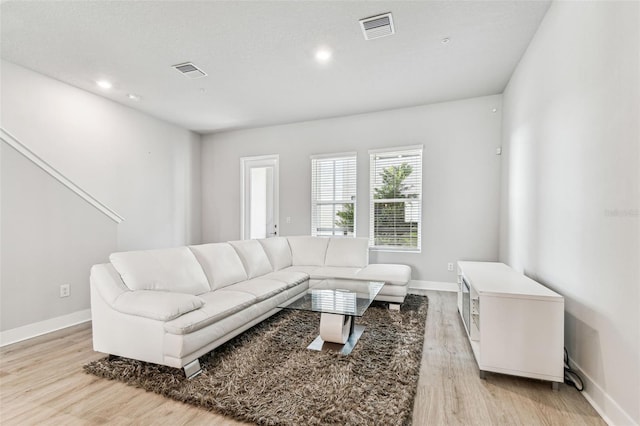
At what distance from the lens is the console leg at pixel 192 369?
2014 mm

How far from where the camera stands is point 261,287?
9.77ft

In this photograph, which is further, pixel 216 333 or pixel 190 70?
pixel 190 70

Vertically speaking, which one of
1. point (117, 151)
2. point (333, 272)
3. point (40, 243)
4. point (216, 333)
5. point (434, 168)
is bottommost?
point (216, 333)

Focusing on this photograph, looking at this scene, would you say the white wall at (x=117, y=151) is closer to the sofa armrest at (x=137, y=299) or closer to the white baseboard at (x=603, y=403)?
the sofa armrest at (x=137, y=299)

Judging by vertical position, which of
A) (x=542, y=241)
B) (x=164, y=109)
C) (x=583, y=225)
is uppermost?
(x=164, y=109)

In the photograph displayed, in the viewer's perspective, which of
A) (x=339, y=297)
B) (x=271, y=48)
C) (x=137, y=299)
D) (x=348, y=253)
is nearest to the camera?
(x=137, y=299)

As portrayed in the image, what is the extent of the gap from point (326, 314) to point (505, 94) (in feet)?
12.2

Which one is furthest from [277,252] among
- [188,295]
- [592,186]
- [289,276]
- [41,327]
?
[592,186]

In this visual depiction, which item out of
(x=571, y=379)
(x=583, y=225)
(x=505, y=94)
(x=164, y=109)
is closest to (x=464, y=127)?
(x=505, y=94)

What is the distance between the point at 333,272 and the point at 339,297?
1156 mm

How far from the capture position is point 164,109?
179 inches

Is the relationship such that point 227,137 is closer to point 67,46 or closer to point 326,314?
point 67,46

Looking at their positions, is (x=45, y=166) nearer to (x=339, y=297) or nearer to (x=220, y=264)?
(x=220, y=264)

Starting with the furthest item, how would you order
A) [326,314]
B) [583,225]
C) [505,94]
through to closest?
[505,94] → [326,314] → [583,225]
